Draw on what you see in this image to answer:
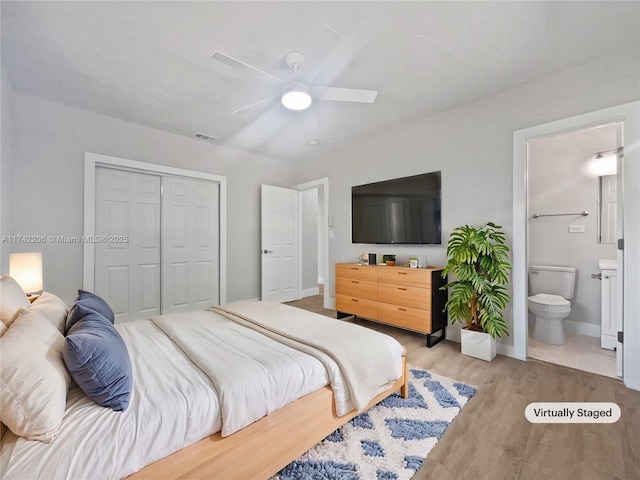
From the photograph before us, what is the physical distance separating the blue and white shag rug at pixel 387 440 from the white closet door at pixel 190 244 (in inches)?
122

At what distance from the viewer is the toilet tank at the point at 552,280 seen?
3338 mm

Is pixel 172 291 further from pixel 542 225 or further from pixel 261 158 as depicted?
pixel 542 225

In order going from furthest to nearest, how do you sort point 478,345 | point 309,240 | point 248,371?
point 309,240 → point 478,345 → point 248,371

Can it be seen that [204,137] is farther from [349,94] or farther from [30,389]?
[30,389]

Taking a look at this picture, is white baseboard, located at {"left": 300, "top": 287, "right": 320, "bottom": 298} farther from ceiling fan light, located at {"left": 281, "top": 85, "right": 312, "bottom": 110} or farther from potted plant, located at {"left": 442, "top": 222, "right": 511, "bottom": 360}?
ceiling fan light, located at {"left": 281, "top": 85, "right": 312, "bottom": 110}

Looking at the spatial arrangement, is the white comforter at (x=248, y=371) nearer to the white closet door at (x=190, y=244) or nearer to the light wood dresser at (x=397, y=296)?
the light wood dresser at (x=397, y=296)

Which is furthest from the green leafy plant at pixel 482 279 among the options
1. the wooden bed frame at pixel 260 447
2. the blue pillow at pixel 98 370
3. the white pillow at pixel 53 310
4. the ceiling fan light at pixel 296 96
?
the white pillow at pixel 53 310

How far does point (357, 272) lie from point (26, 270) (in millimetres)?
3187

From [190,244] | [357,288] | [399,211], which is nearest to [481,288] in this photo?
[399,211]

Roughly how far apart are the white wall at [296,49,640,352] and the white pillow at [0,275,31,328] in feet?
11.2

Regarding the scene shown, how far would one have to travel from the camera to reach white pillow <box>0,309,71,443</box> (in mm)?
898

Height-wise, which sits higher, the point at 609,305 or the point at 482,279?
the point at 482,279

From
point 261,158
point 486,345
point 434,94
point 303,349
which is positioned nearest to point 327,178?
point 261,158

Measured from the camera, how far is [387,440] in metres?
1.59
